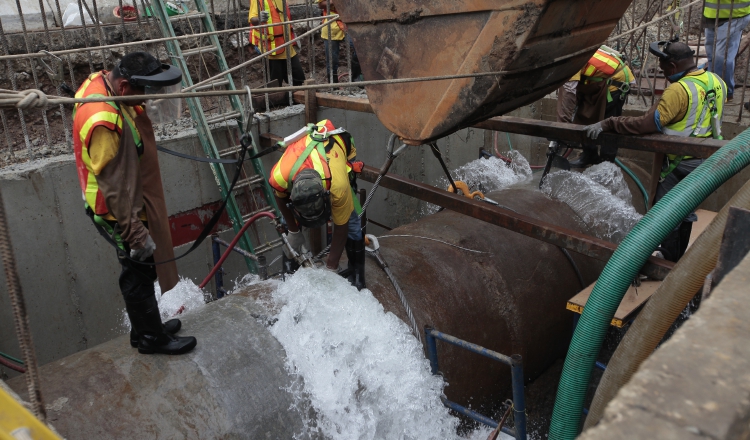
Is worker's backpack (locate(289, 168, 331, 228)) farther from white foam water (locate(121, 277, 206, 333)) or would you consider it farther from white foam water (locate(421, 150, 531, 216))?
white foam water (locate(421, 150, 531, 216))

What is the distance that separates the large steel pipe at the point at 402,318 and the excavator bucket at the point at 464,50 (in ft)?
4.07

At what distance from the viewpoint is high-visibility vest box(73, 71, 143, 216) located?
109 inches

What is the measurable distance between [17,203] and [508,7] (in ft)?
12.4

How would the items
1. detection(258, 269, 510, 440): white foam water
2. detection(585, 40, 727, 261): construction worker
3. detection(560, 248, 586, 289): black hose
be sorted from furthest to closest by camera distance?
detection(560, 248, 586, 289): black hose → detection(585, 40, 727, 261): construction worker → detection(258, 269, 510, 440): white foam water

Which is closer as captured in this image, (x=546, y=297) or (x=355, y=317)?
(x=355, y=317)

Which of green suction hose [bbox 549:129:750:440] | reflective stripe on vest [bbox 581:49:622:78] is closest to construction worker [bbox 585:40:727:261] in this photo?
reflective stripe on vest [bbox 581:49:622:78]

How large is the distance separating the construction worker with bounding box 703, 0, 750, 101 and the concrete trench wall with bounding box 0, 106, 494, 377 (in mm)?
4955

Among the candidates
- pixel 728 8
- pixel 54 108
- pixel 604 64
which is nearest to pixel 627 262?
pixel 604 64

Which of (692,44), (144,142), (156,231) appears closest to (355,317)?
(156,231)

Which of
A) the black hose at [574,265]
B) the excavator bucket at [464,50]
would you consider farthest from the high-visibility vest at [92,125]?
the black hose at [574,265]

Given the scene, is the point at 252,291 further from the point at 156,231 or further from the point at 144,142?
the point at 144,142

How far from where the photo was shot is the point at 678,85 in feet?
14.9

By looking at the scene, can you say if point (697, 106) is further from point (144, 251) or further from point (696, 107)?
point (144, 251)

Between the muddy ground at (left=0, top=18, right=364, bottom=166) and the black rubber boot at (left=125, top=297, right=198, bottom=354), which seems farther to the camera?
the muddy ground at (left=0, top=18, right=364, bottom=166)
